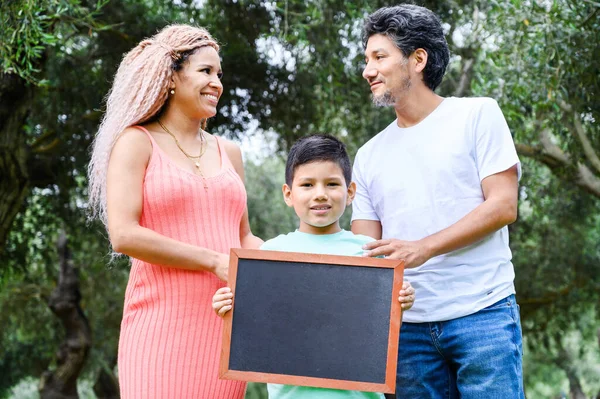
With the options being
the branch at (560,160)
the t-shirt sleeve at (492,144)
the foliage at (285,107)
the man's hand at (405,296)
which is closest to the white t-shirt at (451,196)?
the t-shirt sleeve at (492,144)

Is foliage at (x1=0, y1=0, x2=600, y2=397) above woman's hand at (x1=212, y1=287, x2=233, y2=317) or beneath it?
above

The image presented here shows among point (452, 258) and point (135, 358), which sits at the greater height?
point (452, 258)

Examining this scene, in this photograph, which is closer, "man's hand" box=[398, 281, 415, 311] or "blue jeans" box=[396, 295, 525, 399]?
"man's hand" box=[398, 281, 415, 311]

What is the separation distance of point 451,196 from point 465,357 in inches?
26.0

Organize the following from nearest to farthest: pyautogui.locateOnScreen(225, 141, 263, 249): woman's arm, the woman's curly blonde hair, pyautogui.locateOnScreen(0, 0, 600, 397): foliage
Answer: the woman's curly blonde hair
pyautogui.locateOnScreen(225, 141, 263, 249): woman's arm
pyautogui.locateOnScreen(0, 0, 600, 397): foliage

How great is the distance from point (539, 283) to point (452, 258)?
11662mm

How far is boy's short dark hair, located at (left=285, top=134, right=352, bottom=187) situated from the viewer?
3.18 m

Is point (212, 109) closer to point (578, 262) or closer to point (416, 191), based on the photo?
point (416, 191)

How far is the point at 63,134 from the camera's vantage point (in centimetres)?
1073

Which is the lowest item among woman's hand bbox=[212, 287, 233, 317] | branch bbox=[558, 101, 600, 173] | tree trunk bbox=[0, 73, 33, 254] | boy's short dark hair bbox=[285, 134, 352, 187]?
woman's hand bbox=[212, 287, 233, 317]

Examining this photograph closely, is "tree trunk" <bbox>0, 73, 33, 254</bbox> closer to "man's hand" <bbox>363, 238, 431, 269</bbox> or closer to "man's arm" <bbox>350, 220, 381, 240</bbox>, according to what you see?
"man's arm" <bbox>350, 220, 381, 240</bbox>

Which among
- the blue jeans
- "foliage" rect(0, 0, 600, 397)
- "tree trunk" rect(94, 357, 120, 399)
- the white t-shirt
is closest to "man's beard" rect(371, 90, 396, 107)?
the white t-shirt

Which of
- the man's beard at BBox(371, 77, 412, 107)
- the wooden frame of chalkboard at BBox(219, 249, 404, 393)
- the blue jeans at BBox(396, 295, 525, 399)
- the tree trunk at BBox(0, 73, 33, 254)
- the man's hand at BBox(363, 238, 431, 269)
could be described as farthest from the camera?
the tree trunk at BBox(0, 73, 33, 254)

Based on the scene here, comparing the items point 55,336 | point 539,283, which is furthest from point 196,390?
point 55,336
